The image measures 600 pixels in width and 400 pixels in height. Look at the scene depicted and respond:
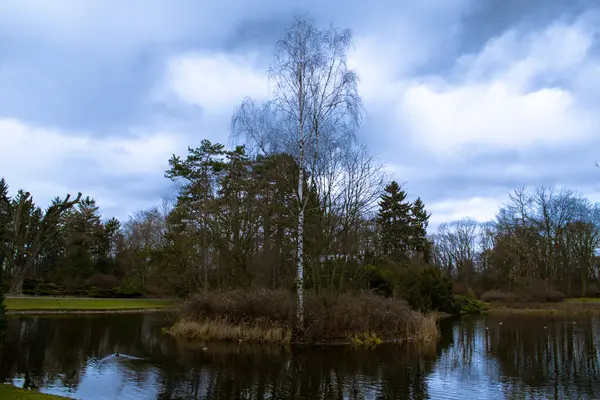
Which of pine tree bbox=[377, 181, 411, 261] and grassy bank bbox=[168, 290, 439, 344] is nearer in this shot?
grassy bank bbox=[168, 290, 439, 344]

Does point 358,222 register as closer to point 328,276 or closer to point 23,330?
point 328,276

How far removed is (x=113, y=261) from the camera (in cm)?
5369

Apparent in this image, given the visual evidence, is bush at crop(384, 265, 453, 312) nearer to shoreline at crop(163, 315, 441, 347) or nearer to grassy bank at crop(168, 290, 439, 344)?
shoreline at crop(163, 315, 441, 347)

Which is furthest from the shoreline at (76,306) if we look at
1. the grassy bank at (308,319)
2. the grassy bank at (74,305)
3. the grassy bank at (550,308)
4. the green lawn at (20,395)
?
the grassy bank at (550,308)

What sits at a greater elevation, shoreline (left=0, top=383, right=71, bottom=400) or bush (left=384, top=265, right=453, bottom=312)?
bush (left=384, top=265, right=453, bottom=312)

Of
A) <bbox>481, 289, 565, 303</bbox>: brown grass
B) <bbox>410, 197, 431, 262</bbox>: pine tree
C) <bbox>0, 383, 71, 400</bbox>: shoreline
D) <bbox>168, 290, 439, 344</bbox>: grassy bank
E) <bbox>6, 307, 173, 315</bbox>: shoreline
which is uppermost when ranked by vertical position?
<bbox>410, 197, 431, 262</bbox>: pine tree

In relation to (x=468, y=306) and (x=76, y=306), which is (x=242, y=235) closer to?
(x=76, y=306)

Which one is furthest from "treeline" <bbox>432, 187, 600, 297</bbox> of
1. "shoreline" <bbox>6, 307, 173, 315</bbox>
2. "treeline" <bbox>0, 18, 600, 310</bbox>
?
"shoreline" <bbox>6, 307, 173, 315</bbox>

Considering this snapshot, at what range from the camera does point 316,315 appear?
1777 centimetres

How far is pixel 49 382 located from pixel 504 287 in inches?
1781

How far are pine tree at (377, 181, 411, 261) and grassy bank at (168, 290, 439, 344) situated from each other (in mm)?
30079

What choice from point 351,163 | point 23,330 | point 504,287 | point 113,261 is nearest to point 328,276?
point 351,163

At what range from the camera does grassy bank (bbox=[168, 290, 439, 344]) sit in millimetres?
17500

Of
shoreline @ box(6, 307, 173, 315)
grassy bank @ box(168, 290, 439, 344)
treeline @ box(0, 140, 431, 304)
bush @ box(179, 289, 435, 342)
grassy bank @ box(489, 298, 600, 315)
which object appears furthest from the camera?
grassy bank @ box(489, 298, 600, 315)
